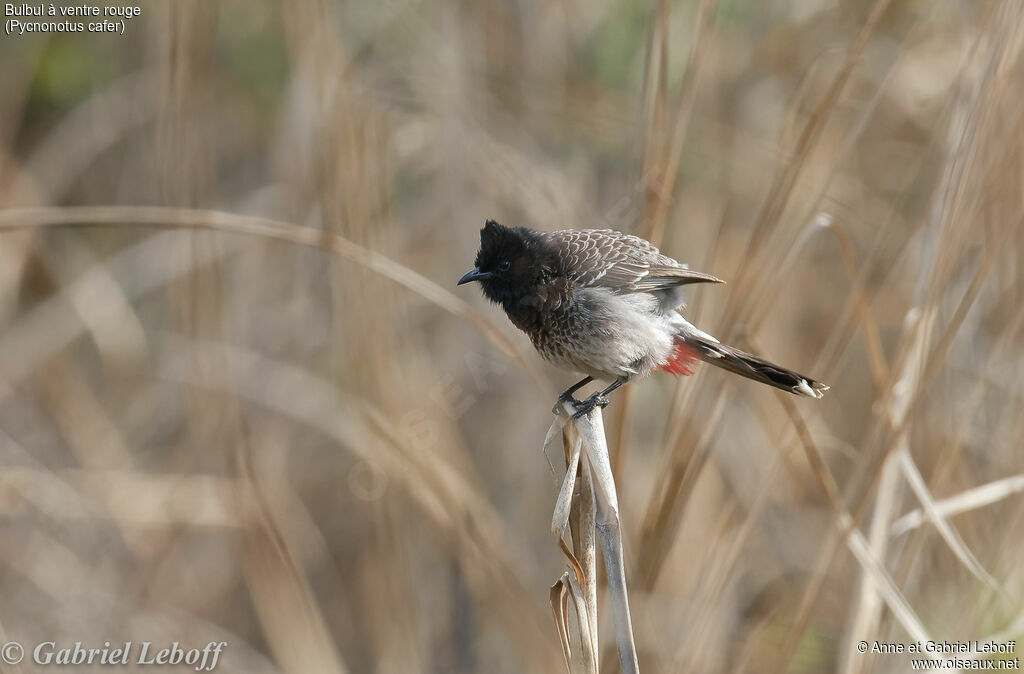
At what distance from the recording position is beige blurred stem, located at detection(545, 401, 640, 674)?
6.39ft

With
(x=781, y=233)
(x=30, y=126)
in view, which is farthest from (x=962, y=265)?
(x=30, y=126)

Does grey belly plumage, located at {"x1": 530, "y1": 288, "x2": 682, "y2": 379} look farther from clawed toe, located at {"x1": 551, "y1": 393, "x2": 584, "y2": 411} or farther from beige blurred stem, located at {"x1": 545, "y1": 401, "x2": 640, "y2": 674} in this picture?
beige blurred stem, located at {"x1": 545, "y1": 401, "x2": 640, "y2": 674}

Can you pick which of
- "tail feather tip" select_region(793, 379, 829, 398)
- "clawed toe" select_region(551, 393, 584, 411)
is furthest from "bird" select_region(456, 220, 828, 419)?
"tail feather tip" select_region(793, 379, 829, 398)

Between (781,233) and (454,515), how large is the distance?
1.46 metres

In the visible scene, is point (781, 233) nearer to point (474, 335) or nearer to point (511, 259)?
point (511, 259)

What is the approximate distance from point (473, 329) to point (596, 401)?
1.84 meters

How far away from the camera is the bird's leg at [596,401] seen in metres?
2.33

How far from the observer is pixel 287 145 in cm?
439

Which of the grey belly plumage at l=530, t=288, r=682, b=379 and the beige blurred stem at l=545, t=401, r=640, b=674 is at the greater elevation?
the grey belly plumage at l=530, t=288, r=682, b=379

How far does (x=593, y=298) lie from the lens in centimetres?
293

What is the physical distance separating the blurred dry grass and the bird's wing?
0.15 metres

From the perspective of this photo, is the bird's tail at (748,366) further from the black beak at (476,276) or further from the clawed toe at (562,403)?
the black beak at (476,276)

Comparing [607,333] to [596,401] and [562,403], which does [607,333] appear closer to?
[596,401]

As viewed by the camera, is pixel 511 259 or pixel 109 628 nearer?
pixel 511 259
